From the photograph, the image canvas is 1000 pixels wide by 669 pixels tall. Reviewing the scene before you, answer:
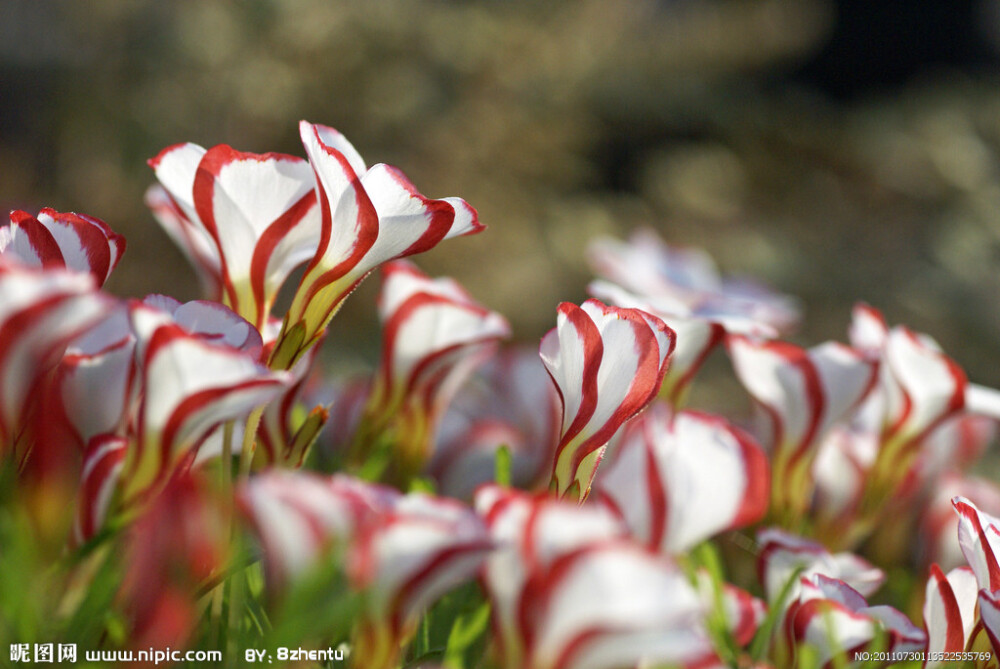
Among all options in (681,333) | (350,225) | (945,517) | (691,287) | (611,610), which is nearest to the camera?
(611,610)

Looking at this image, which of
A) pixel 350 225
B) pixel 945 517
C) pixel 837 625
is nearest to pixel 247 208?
pixel 350 225

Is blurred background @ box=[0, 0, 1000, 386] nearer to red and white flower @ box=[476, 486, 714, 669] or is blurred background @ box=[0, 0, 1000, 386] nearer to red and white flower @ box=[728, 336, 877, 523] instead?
red and white flower @ box=[728, 336, 877, 523]

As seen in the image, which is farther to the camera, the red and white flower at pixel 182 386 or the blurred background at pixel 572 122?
the blurred background at pixel 572 122

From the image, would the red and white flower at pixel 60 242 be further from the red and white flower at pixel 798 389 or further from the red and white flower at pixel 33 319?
the red and white flower at pixel 798 389

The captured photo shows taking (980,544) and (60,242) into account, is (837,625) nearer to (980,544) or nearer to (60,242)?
(980,544)

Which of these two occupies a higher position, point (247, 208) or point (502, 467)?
point (247, 208)

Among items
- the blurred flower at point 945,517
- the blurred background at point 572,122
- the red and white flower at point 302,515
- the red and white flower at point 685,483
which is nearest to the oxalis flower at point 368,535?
the red and white flower at point 302,515
